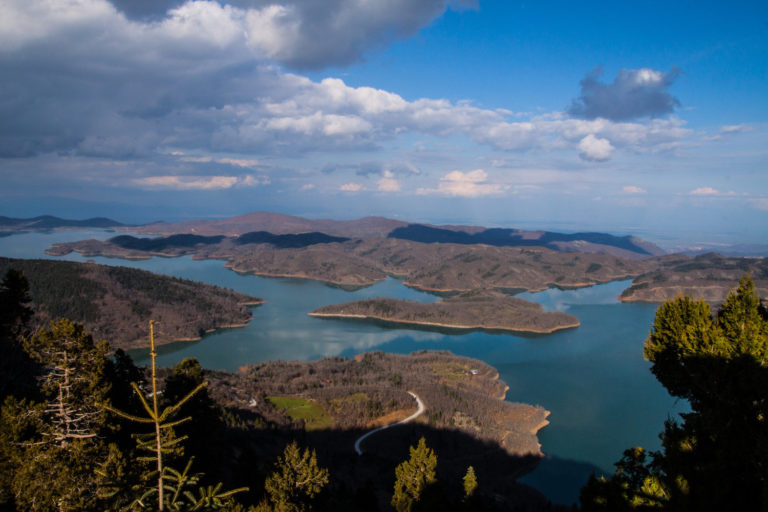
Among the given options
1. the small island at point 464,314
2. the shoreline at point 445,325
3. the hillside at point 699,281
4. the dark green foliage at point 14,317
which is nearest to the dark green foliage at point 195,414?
the dark green foliage at point 14,317

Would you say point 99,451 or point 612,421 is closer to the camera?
point 99,451

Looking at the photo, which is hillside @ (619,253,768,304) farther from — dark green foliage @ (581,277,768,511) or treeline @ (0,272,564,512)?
treeline @ (0,272,564,512)

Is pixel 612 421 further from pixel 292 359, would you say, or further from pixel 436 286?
pixel 436 286

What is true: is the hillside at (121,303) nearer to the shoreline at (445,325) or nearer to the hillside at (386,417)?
the shoreline at (445,325)

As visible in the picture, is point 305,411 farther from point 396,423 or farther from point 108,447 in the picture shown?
point 108,447

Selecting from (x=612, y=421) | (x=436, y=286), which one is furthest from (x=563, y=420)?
(x=436, y=286)

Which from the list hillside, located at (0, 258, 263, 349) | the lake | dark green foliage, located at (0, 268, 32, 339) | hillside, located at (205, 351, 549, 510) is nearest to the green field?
hillside, located at (205, 351, 549, 510)
